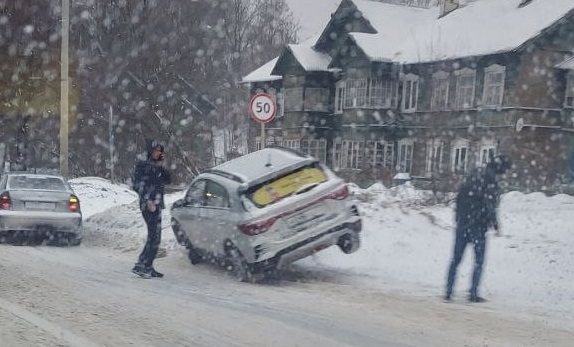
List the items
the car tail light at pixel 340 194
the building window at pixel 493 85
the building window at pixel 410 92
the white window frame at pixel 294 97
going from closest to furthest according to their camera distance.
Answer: the car tail light at pixel 340 194 < the building window at pixel 493 85 < the building window at pixel 410 92 < the white window frame at pixel 294 97

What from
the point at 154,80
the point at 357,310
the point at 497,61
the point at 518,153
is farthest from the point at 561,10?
the point at 357,310

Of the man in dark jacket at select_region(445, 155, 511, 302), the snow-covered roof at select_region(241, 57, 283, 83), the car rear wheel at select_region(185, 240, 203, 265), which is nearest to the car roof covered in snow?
the car rear wheel at select_region(185, 240, 203, 265)

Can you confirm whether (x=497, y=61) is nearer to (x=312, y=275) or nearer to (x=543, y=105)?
(x=543, y=105)

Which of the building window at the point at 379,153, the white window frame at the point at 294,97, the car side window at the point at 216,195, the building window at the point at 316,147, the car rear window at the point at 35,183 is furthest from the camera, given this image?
the building window at the point at 316,147

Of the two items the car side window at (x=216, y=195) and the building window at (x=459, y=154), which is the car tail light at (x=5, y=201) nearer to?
the car side window at (x=216, y=195)

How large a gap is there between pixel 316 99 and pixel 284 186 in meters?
28.2

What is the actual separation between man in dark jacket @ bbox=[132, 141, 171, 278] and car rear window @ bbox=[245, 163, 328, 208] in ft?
4.09

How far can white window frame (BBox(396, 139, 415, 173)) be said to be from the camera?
32.2m

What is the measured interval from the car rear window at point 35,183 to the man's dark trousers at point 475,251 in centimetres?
803

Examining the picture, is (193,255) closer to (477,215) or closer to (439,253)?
(439,253)

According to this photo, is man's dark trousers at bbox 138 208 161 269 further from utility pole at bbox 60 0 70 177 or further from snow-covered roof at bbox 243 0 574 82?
snow-covered roof at bbox 243 0 574 82

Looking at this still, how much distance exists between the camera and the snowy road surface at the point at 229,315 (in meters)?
5.79

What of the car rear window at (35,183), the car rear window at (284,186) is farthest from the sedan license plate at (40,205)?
the car rear window at (284,186)

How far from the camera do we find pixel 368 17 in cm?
3522
